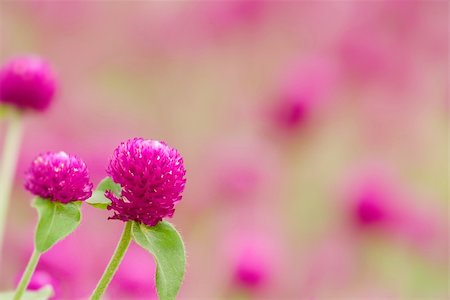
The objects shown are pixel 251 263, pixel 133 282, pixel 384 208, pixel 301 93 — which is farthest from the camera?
pixel 301 93

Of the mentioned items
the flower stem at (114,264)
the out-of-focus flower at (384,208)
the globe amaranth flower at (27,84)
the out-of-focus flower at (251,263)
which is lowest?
the out-of-focus flower at (251,263)

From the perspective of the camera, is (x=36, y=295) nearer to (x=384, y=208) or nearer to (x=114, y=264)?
(x=114, y=264)

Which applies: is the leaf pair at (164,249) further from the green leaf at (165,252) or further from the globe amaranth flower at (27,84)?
the globe amaranth flower at (27,84)

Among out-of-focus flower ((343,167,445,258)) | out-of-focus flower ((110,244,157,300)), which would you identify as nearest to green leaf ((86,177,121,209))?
out-of-focus flower ((110,244,157,300))

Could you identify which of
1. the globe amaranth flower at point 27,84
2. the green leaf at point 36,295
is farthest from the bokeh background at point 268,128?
the green leaf at point 36,295

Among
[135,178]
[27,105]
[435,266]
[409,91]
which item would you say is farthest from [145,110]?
[135,178]

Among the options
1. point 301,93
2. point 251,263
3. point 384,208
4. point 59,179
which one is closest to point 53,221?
point 59,179
